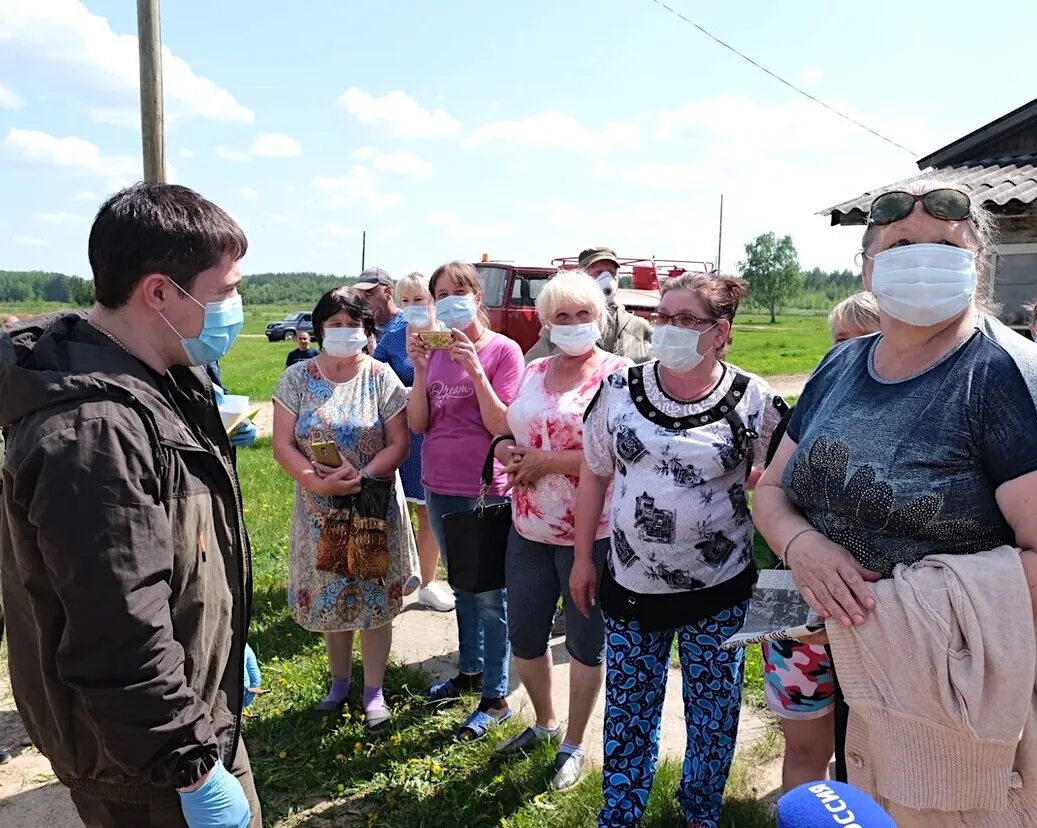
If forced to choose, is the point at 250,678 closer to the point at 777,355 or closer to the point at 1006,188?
the point at 1006,188

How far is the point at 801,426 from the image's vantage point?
6.67 feet

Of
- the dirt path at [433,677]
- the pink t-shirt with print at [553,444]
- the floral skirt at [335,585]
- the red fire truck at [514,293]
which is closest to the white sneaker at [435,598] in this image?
the dirt path at [433,677]

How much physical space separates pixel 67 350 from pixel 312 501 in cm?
198

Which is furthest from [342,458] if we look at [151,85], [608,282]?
[151,85]

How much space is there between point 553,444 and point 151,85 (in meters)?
5.63

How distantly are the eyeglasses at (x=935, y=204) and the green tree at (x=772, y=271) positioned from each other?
61960 millimetres

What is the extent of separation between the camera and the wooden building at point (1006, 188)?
7.10m

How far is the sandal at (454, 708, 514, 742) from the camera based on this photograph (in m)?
3.43

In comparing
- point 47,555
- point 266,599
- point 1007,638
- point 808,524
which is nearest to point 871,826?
point 1007,638

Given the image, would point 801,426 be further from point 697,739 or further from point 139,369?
point 139,369

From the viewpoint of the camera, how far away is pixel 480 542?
3.29 m

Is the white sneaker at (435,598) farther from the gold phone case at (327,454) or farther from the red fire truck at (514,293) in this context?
the red fire truck at (514,293)

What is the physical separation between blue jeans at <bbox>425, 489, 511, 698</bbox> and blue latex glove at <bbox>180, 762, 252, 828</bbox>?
169 cm

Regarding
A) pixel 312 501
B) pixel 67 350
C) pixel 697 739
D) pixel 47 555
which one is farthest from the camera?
pixel 312 501
